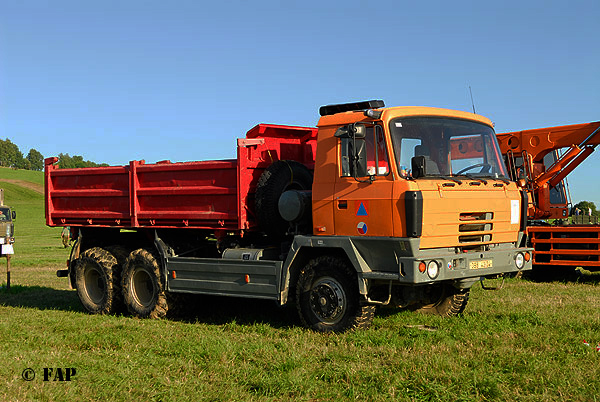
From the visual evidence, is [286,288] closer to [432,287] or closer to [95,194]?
[432,287]

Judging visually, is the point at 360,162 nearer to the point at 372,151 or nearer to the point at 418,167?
the point at 372,151

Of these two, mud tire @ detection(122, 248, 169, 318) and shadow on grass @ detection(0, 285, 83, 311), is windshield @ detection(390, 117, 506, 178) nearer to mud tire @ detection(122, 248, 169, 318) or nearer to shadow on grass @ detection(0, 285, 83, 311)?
mud tire @ detection(122, 248, 169, 318)

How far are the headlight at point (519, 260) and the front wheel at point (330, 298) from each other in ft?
6.82

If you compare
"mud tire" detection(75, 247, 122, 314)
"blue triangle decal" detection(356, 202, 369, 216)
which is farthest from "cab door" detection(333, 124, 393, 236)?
→ "mud tire" detection(75, 247, 122, 314)

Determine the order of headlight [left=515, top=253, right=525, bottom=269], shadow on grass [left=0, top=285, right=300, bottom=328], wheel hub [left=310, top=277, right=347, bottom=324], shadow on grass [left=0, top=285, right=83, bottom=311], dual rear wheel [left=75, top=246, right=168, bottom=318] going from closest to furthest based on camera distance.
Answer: wheel hub [left=310, top=277, right=347, bottom=324] < headlight [left=515, top=253, right=525, bottom=269] < shadow on grass [left=0, top=285, right=300, bottom=328] < dual rear wheel [left=75, top=246, right=168, bottom=318] < shadow on grass [left=0, top=285, right=83, bottom=311]

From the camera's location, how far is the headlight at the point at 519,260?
9195mm

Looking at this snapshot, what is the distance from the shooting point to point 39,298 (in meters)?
13.9

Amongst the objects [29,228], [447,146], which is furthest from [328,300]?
[29,228]

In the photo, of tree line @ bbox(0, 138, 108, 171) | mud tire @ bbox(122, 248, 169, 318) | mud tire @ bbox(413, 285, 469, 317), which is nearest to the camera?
mud tire @ bbox(413, 285, 469, 317)

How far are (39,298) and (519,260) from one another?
951 centimetres

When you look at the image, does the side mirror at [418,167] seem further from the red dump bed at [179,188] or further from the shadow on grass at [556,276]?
the shadow on grass at [556,276]

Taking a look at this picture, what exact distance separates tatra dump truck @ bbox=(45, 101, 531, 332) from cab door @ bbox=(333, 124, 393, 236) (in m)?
0.01

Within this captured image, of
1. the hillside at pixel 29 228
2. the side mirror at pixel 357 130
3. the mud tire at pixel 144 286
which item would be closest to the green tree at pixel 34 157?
the hillside at pixel 29 228

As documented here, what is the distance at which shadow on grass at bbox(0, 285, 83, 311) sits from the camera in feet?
42.7
